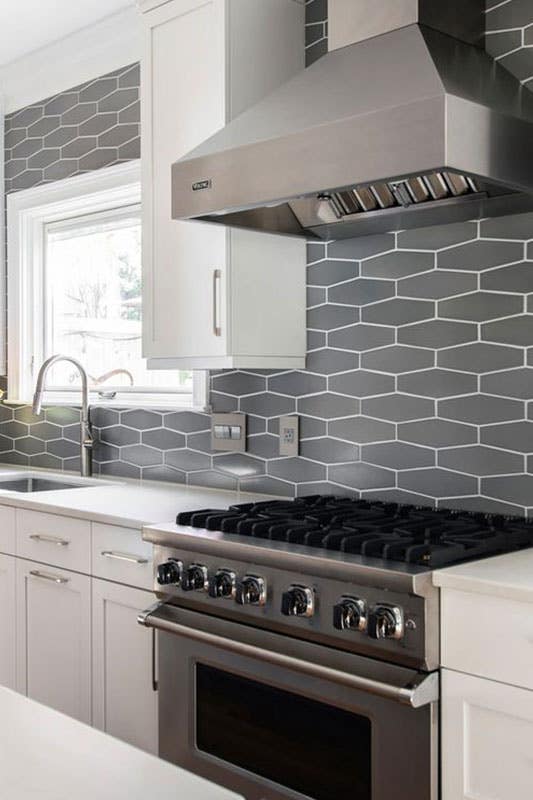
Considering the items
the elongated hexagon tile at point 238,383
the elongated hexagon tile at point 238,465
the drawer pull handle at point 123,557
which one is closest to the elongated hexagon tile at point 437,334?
the elongated hexagon tile at point 238,383

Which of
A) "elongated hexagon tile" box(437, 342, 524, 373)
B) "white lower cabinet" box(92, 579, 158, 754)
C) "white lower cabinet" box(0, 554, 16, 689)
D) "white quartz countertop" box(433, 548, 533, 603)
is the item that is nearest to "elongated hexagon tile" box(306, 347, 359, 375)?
"elongated hexagon tile" box(437, 342, 524, 373)

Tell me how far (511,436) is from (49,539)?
4.78ft

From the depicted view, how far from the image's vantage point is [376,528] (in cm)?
221

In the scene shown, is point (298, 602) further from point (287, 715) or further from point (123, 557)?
point (123, 557)

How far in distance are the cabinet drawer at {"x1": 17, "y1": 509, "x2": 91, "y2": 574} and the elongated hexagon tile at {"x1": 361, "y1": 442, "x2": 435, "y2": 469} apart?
2.85 ft

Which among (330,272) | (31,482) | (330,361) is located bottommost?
(31,482)

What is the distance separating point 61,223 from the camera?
415 cm

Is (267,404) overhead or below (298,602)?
overhead

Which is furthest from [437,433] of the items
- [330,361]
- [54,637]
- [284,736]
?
[54,637]

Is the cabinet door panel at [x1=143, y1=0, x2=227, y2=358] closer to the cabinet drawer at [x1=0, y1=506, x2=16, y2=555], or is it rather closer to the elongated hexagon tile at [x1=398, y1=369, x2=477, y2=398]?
the elongated hexagon tile at [x1=398, y1=369, x2=477, y2=398]

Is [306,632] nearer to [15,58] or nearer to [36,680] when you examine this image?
[36,680]

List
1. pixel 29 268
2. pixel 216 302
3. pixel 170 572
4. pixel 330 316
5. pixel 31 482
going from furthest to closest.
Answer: pixel 29 268
pixel 31 482
pixel 330 316
pixel 216 302
pixel 170 572

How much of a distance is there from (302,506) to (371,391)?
16.4 inches

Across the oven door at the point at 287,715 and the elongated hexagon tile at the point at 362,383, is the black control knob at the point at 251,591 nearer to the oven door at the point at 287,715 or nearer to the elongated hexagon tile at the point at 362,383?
the oven door at the point at 287,715
